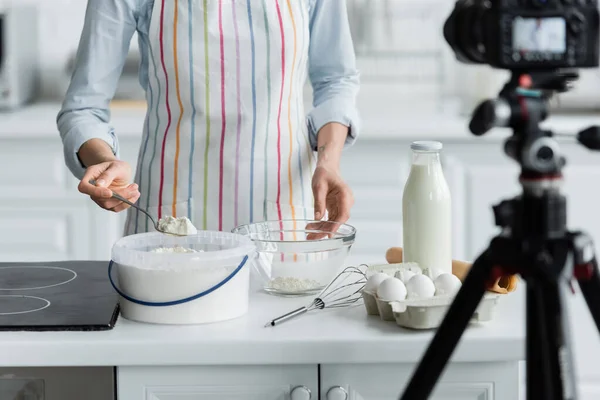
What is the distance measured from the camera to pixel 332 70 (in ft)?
6.17

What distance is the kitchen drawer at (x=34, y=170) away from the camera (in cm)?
291

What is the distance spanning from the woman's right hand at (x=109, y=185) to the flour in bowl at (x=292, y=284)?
24cm

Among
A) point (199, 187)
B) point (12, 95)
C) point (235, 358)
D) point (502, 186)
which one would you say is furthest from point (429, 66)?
point (235, 358)

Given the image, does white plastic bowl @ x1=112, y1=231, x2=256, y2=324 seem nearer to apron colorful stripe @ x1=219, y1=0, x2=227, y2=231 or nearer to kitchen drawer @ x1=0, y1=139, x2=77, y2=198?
apron colorful stripe @ x1=219, y1=0, x2=227, y2=231

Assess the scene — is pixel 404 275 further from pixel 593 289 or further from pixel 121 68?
pixel 121 68

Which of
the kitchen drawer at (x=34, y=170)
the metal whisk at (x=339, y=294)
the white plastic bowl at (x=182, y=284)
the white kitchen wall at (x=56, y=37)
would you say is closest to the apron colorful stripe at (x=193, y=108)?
the metal whisk at (x=339, y=294)

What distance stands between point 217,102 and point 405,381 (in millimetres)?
739

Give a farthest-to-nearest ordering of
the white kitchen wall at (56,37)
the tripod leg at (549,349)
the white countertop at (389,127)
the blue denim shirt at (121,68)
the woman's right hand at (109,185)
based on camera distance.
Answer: the white kitchen wall at (56,37) → the white countertop at (389,127) → the blue denim shirt at (121,68) → the woman's right hand at (109,185) → the tripod leg at (549,349)

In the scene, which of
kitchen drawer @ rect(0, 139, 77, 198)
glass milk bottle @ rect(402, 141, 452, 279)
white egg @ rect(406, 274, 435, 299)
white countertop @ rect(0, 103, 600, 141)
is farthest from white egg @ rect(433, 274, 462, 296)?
kitchen drawer @ rect(0, 139, 77, 198)

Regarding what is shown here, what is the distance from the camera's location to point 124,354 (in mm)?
1187

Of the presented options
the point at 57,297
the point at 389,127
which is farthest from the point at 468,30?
the point at 389,127

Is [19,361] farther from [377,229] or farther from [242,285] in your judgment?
[377,229]

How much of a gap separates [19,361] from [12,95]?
82.4 inches

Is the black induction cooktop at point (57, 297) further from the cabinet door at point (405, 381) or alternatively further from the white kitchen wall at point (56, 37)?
the white kitchen wall at point (56, 37)
